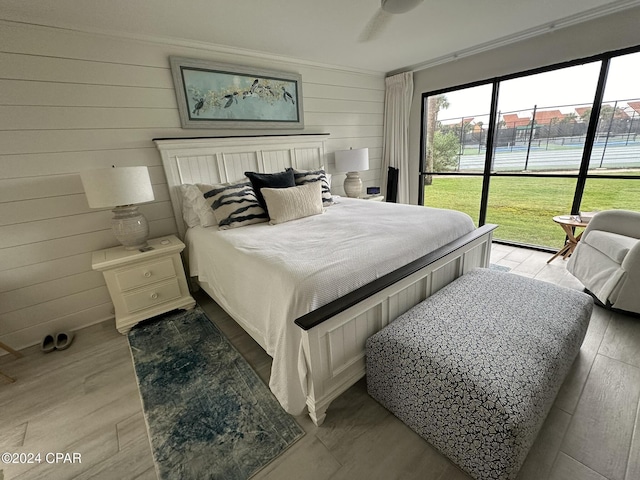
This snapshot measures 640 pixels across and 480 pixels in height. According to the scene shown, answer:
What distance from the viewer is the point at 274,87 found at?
2895 mm

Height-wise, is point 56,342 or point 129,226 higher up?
point 129,226

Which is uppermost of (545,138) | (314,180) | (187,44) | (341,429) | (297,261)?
(187,44)

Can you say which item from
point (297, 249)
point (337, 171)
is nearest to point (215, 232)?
point (297, 249)

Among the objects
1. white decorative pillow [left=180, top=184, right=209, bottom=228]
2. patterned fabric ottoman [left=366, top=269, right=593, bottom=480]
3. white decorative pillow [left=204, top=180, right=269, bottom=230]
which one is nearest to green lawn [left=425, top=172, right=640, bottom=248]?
patterned fabric ottoman [left=366, top=269, right=593, bottom=480]

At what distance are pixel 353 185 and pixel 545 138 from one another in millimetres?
2357

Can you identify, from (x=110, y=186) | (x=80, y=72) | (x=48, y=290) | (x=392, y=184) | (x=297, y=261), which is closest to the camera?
(x=297, y=261)

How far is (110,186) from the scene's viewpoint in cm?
185

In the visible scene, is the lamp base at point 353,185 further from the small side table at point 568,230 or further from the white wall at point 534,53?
the small side table at point 568,230

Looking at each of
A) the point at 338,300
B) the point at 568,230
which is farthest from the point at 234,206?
the point at 568,230

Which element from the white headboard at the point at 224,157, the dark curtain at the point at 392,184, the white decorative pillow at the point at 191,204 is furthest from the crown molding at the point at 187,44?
the dark curtain at the point at 392,184

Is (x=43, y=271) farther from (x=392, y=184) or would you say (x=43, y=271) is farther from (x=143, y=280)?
(x=392, y=184)

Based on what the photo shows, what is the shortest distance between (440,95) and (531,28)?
1165 mm

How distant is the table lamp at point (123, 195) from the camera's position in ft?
6.03

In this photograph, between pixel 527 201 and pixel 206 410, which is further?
pixel 527 201
